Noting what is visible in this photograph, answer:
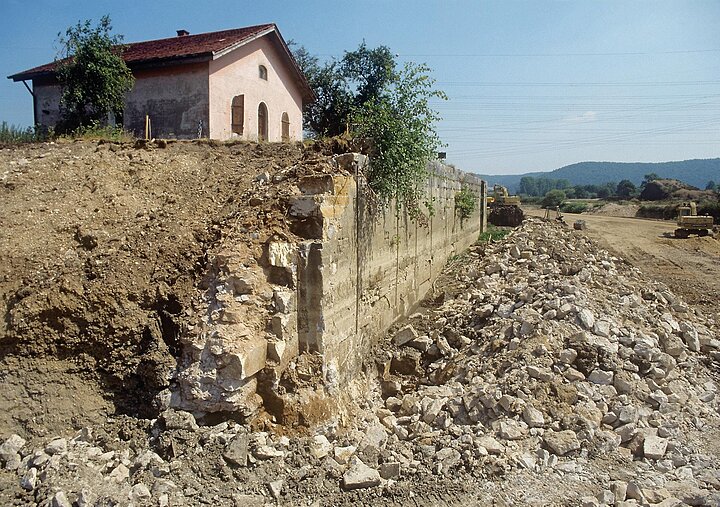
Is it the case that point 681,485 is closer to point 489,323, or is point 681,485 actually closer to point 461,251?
point 489,323

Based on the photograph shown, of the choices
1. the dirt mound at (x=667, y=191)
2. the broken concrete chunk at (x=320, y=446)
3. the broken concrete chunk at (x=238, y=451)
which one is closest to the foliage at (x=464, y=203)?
the broken concrete chunk at (x=320, y=446)

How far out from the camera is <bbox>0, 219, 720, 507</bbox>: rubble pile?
3670mm

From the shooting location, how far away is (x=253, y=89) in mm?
13750

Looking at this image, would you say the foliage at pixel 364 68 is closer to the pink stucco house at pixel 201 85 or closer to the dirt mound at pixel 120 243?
the pink stucco house at pixel 201 85

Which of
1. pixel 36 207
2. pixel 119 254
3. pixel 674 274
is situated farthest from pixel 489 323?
pixel 674 274

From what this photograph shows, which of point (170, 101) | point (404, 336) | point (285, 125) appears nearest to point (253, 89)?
point (285, 125)

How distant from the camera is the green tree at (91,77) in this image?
441 inches

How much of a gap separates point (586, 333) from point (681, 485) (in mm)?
2189

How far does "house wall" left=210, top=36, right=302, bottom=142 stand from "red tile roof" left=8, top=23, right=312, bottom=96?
33 centimetres

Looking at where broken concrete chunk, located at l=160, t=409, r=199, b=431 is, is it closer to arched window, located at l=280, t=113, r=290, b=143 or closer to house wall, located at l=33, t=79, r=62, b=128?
house wall, located at l=33, t=79, r=62, b=128

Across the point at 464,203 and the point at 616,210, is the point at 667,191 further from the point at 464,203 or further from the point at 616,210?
the point at 464,203

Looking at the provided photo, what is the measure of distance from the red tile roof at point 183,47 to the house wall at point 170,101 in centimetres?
29

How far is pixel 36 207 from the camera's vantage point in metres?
5.45

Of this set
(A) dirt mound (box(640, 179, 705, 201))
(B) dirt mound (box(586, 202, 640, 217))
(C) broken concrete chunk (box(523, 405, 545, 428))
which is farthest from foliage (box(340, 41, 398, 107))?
(A) dirt mound (box(640, 179, 705, 201))
